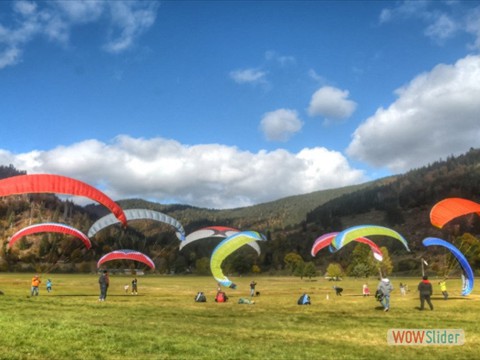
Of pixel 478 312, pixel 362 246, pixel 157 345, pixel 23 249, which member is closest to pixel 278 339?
pixel 157 345

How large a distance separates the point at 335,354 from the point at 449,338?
5.77 m

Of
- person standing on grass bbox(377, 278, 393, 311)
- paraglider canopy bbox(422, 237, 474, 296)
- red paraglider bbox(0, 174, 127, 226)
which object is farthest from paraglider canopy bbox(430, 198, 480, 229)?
red paraglider bbox(0, 174, 127, 226)

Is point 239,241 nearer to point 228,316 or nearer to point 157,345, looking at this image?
point 228,316

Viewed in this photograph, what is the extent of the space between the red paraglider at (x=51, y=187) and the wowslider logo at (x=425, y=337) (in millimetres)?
14995

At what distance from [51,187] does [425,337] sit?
59.4ft

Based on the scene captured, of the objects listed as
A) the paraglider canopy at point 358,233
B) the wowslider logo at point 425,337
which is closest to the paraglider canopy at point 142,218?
the paraglider canopy at point 358,233

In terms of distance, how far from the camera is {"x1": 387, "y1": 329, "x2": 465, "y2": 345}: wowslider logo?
14430 millimetres

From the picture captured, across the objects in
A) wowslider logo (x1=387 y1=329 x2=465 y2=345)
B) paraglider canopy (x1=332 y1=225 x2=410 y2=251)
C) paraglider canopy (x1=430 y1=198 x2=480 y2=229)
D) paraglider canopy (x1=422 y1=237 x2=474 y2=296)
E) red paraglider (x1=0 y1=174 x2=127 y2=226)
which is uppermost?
red paraglider (x1=0 y1=174 x2=127 y2=226)

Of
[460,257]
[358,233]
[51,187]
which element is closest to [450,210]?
[460,257]

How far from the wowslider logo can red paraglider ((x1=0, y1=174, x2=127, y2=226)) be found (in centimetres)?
1499

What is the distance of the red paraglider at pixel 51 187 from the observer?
68.0 ft

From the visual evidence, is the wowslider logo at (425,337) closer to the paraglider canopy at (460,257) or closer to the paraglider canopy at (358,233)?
the paraglider canopy at (460,257)

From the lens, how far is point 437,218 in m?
25.9

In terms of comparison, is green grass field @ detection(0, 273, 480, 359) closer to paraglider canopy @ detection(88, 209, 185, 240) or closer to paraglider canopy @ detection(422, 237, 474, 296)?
paraglider canopy @ detection(422, 237, 474, 296)
